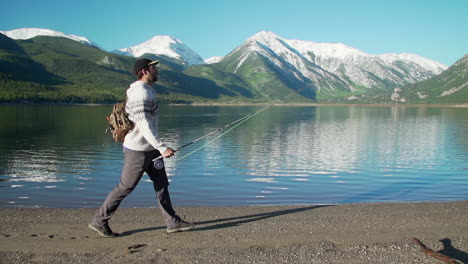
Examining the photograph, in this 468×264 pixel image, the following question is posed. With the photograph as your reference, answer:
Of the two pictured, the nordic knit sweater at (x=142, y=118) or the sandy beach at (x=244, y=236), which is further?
the nordic knit sweater at (x=142, y=118)

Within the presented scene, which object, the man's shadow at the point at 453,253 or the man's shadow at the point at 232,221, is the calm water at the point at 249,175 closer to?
the man's shadow at the point at 232,221

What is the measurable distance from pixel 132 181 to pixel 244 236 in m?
2.37

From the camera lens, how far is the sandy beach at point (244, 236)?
6.57 m

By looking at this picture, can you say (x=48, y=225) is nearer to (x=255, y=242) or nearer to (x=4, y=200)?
(x=255, y=242)

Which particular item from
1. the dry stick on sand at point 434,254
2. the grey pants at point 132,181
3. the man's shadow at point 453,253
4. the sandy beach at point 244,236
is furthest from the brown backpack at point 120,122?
the man's shadow at point 453,253

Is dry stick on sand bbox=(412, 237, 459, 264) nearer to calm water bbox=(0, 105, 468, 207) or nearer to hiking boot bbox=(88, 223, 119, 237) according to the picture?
hiking boot bbox=(88, 223, 119, 237)

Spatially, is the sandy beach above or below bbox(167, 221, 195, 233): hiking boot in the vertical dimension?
below

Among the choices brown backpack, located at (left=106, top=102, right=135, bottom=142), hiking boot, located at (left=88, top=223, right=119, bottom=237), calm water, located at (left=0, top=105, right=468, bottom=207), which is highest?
brown backpack, located at (left=106, top=102, right=135, bottom=142)

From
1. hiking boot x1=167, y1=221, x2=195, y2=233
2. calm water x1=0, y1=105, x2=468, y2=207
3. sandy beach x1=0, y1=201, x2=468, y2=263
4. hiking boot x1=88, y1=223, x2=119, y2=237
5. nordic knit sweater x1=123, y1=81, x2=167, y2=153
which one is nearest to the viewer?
sandy beach x1=0, y1=201, x2=468, y2=263

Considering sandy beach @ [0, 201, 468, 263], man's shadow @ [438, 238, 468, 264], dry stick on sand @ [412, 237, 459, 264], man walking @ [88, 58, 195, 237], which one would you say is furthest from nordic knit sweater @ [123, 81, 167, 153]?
man's shadow @ [438, 238, 468, 264]

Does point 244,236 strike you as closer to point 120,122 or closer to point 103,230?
point 103,230

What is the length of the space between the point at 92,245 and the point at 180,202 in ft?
19.6

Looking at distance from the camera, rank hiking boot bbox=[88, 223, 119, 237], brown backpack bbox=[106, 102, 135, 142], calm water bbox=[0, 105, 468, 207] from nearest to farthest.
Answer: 1. brown backpack bbox=[106, 102, 135, 142]
2. hiking boot bbox=[88, 223, 119, 237]
3. calm water bbox=[0, 105, 468, 207]

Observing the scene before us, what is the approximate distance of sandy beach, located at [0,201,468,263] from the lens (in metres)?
6.57
